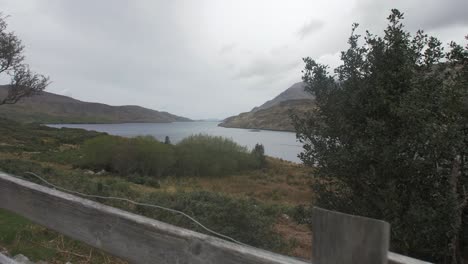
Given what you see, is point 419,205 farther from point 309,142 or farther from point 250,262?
point 250,262

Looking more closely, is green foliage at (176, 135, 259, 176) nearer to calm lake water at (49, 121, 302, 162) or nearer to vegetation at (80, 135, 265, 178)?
vegetation at (80, 135, 265, 178)

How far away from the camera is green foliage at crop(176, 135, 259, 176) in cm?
2537

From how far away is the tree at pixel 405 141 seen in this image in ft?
13.7

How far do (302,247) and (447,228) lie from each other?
289 centimetres

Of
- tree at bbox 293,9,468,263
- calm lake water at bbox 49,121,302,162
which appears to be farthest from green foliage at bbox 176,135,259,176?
tree at bbox 293,9,468,263

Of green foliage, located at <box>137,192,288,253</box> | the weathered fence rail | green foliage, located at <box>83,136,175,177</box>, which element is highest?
the weathered fence rail

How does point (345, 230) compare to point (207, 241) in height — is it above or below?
above

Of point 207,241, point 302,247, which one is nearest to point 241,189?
point 302,247

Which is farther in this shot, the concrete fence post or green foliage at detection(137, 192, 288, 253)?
green foliage at detection(137, 192, 288, 253)

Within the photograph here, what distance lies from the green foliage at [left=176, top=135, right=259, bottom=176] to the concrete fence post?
2413 cm

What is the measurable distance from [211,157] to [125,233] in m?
25.1

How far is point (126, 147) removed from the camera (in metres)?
23.3

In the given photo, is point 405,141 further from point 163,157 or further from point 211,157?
point 211,157

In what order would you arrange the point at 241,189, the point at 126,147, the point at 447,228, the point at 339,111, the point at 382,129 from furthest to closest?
the point at 126,147 < the point at 241,189 < the point at 339,111 < the point at 382,129 < the point at 447,228
